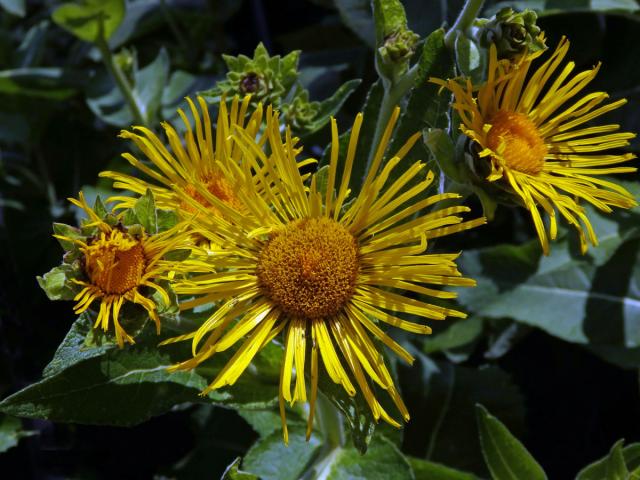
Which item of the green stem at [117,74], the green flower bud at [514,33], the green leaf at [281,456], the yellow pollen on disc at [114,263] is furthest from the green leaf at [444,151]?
the green stem at [117,74]

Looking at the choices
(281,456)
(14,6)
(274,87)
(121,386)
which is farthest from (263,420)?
(14,6)

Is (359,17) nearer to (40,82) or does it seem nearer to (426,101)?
(426,101)

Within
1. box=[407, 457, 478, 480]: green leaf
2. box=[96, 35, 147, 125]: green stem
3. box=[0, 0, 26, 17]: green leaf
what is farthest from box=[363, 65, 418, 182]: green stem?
box=[0, 0, 26, 17]: green leaf

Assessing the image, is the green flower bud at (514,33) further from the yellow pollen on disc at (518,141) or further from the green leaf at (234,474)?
the green leaf at (234,474)

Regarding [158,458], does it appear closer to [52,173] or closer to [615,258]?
[52,173]

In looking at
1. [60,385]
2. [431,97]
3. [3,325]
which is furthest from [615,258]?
[3,325]

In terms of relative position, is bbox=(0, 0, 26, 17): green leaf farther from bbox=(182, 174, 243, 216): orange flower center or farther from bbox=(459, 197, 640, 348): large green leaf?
bbox=(459, 197, 640, 348): large green leaf
